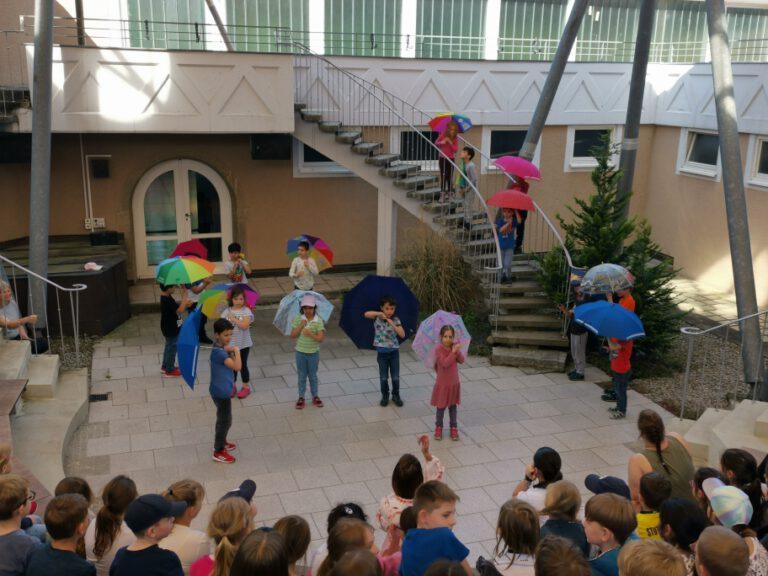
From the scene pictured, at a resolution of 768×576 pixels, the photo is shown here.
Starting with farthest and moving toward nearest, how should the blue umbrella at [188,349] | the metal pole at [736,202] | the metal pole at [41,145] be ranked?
1. the metal pole at [41,145]
2. the metal pole at [736,202]
3. the blue umbrella at [188,349]

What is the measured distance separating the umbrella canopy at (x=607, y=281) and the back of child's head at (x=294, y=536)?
618 cm

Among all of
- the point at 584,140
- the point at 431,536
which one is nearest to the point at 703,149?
the point at 584,140

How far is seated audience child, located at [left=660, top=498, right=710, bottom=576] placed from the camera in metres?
4.26

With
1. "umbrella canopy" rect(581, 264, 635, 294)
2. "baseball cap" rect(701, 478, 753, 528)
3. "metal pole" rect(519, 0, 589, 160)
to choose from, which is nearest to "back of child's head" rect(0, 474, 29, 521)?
"baseball cap" rect(701, 478, 753, 528)

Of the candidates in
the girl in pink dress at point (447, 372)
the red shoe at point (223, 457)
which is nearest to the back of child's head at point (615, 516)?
the girl in pink dress at point (447, 372)

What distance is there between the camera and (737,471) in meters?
4.98

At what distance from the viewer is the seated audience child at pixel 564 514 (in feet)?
14.4

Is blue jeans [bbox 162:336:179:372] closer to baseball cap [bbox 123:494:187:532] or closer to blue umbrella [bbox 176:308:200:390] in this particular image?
blue umbrella [bbox 176:308:200:390]

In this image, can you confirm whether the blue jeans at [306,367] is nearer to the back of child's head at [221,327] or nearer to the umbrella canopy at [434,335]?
the umbrella canopy at [434,335]

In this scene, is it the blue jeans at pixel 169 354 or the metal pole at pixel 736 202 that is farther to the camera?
the blue jeans at pixel 169 354

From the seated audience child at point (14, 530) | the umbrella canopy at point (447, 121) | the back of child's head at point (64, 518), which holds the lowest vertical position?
the seated audience child at point (14, 530)

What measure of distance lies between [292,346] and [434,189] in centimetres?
376

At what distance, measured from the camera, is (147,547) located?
12.9 feet

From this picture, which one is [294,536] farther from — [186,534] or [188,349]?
[188,349]
